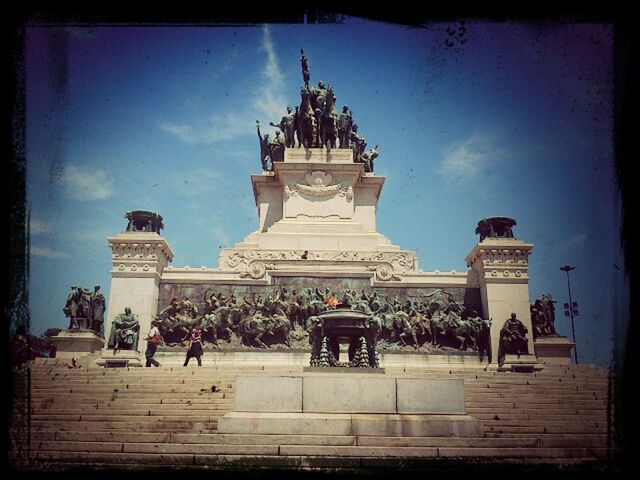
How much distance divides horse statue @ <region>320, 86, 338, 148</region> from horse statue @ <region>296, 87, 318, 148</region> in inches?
16.8

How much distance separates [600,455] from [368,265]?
14090mm

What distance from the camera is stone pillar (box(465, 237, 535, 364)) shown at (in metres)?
21.6

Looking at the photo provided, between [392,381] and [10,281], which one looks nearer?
[10,281]

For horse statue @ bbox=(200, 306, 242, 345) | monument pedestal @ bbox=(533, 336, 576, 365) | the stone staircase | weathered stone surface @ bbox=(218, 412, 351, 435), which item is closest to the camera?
the stone staircase

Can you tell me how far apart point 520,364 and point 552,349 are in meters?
2.35

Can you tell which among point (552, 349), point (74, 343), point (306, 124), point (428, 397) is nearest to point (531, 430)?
point (428, 397)

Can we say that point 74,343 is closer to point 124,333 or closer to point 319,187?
point 124,333

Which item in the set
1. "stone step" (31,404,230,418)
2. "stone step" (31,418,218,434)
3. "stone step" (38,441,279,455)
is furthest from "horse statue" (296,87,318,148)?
"stone step" (38,441,279,455)

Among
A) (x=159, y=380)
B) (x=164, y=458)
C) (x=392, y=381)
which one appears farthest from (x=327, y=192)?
(x=164, y=458)

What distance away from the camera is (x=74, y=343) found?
20641mm

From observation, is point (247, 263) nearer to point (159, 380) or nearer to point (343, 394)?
point (159, 380)

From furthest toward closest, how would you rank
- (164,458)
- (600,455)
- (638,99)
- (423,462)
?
(600,455), (164,458), (423,462), (638,99)

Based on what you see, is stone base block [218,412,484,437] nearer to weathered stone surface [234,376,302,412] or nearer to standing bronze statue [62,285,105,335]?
weathered stone surface [234,376,302,412]

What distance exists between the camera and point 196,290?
2189cm
